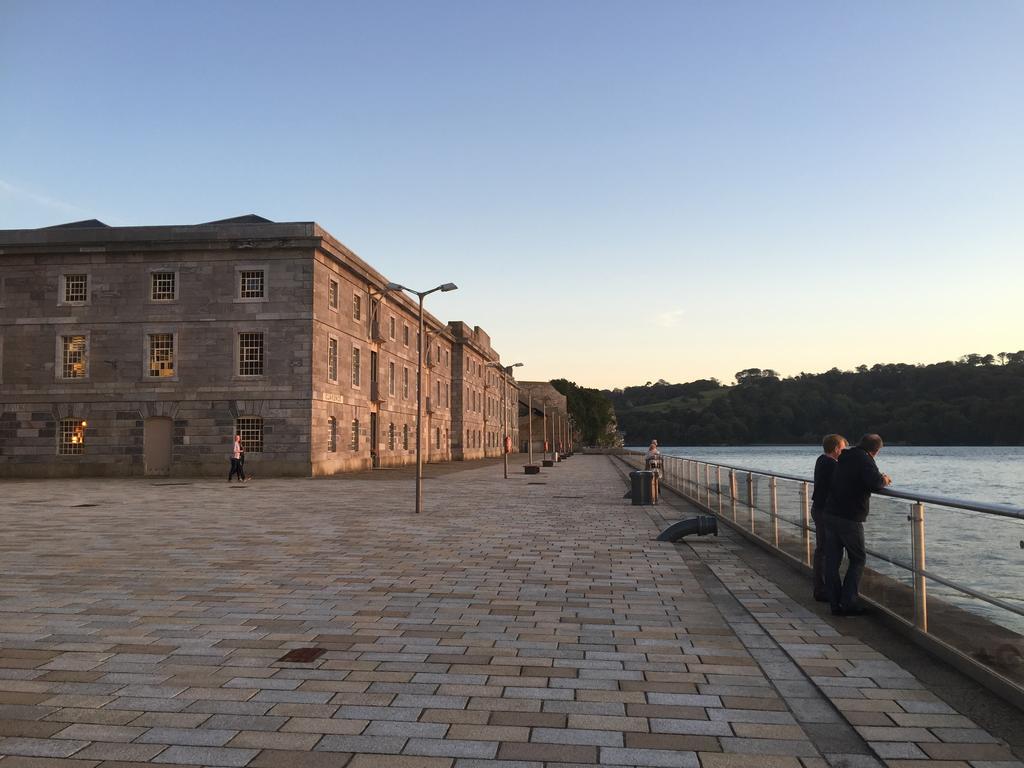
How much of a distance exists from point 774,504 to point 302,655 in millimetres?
7850

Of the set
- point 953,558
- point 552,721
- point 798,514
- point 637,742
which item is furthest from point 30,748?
point 798,514

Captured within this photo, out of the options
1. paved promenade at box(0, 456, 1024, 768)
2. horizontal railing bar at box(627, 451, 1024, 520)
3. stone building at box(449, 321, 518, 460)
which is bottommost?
paved promenade at box(0, 456, 1024, 768)

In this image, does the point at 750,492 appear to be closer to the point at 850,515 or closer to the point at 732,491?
the point at 732,491

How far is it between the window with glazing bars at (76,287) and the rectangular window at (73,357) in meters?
1.78

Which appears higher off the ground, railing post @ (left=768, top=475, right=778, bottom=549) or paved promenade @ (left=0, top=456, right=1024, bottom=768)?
railing post @ (left=768, top=475, right=778, bottom=549)

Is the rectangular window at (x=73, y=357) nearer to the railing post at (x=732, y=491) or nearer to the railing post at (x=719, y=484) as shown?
the railing post at (x=719, y=484)

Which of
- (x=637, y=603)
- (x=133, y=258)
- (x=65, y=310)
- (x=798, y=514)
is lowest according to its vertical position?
(x=637, y=603)

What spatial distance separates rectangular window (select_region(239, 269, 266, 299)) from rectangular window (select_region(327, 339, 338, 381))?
386cm

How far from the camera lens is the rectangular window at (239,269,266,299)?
113 ft

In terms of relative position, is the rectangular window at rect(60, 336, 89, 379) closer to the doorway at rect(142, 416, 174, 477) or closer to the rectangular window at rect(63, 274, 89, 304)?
the rectangular window at rect(63, 274, 89, 304)

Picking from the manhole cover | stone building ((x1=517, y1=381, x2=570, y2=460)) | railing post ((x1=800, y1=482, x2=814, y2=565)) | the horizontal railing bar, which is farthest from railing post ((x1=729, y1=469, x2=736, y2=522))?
stone building ((x1=517, y1=381, x2=570, y2=460))

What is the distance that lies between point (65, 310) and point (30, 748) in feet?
117

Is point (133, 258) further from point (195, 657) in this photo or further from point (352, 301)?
point (195, 657)

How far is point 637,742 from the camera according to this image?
4328mm
